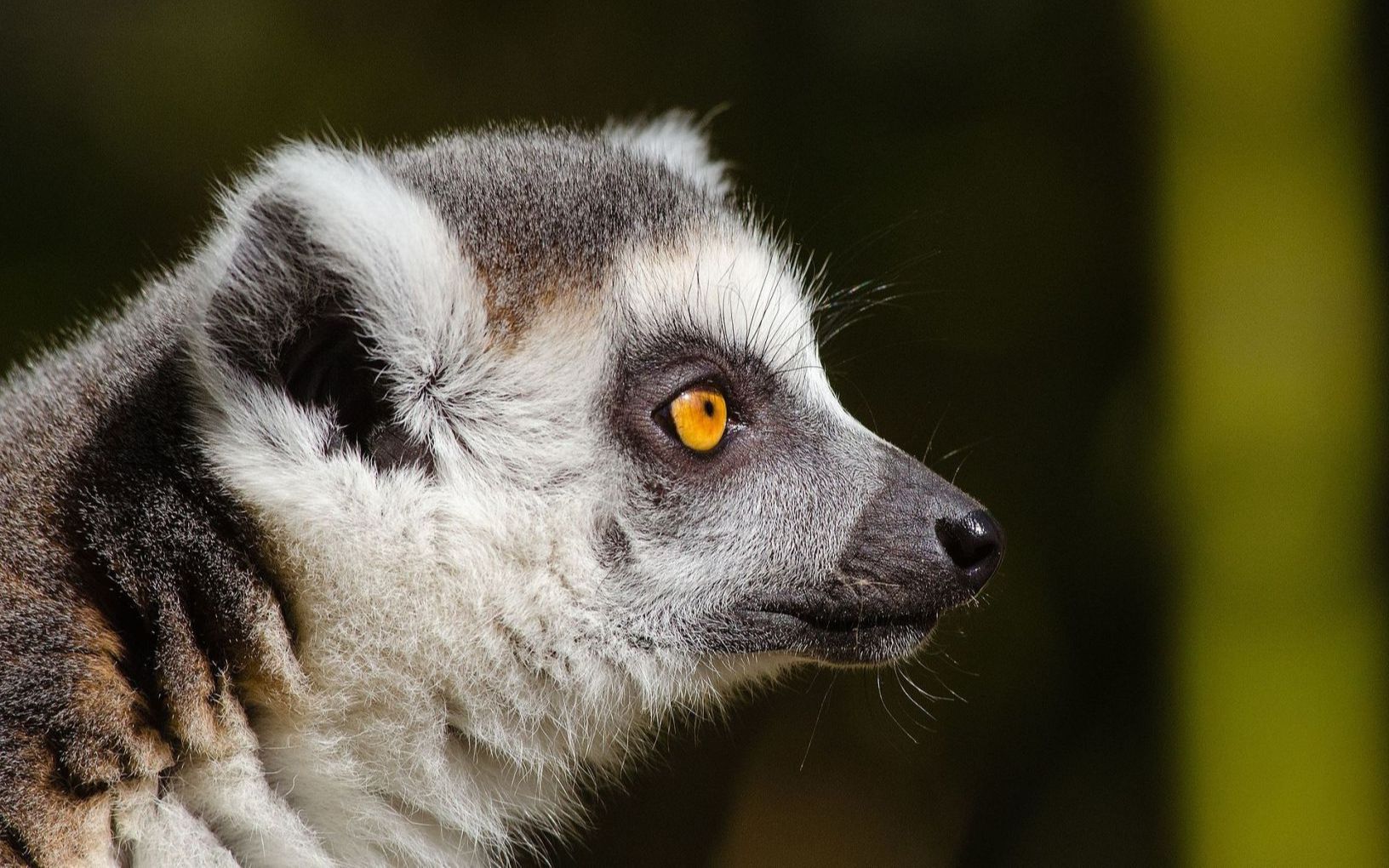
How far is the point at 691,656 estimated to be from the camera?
167 centimetres

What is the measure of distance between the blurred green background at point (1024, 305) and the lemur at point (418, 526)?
80 centimetres

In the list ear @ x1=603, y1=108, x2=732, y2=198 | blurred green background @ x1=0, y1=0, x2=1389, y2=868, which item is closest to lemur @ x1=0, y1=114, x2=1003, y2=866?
ear @ x1=603, y1=108, x2=732, y2=198

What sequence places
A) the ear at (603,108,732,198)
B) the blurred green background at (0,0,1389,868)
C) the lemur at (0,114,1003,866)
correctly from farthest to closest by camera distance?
1. the blurred green background at (0,0,1389,868)
2. the ear at (603,108,732,198)
3. the lemur at (0,114,1003,866)

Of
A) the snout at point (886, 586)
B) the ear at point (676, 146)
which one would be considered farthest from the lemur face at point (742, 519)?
the ear at point (676, 146)

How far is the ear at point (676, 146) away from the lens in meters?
2.27

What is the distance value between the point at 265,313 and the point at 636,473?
1.79 feet

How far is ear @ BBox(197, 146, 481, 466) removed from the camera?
1463 mm

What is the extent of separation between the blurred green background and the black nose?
2.31 feet

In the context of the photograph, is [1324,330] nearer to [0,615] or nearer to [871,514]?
[871,514]

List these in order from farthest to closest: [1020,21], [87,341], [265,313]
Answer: [1020,21] → [87,341] → [265,313]

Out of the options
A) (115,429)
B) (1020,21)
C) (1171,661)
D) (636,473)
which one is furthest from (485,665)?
(1020,21)

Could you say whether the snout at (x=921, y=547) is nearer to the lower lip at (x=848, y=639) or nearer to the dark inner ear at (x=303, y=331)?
the lower lip at (x=848, y=639)

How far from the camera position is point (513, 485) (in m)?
1.61

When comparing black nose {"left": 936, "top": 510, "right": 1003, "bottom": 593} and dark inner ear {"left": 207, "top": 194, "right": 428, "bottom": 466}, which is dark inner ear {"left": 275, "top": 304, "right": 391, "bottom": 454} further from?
black nose {"left": 936, "top": 510, "right": 1003, "bottom": 593}
